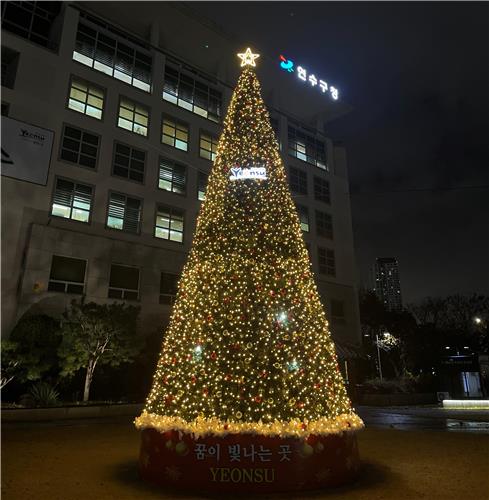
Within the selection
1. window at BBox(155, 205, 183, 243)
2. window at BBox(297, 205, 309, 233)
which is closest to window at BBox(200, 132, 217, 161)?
window at BBox(155, 205, 183, 243)

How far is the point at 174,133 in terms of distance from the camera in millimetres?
27281

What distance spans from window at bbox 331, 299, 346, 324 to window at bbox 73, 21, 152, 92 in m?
20.7

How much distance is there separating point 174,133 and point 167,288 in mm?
10542

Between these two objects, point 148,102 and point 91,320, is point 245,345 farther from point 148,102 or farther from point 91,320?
point 148,102

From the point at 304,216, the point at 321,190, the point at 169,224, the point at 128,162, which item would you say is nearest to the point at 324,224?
the point at 304,216

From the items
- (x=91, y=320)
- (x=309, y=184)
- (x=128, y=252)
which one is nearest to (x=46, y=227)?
(x=128, y=252)

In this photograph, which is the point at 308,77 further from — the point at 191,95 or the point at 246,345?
the point at 246,345

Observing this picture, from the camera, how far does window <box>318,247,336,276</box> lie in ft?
108

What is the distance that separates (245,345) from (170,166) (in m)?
21.7

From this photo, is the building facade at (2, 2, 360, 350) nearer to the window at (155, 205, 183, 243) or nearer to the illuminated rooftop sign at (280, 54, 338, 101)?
the window at (155, 205, 183, 243)

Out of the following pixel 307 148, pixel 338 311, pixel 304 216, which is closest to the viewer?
pixel 338 311

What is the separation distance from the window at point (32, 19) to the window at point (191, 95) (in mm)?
7421

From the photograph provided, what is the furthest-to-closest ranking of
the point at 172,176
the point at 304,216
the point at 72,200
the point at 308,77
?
the point at 308,77
the point at 304,216
the point at 172,176
the point at 72,200

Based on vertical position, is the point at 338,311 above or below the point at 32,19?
below
